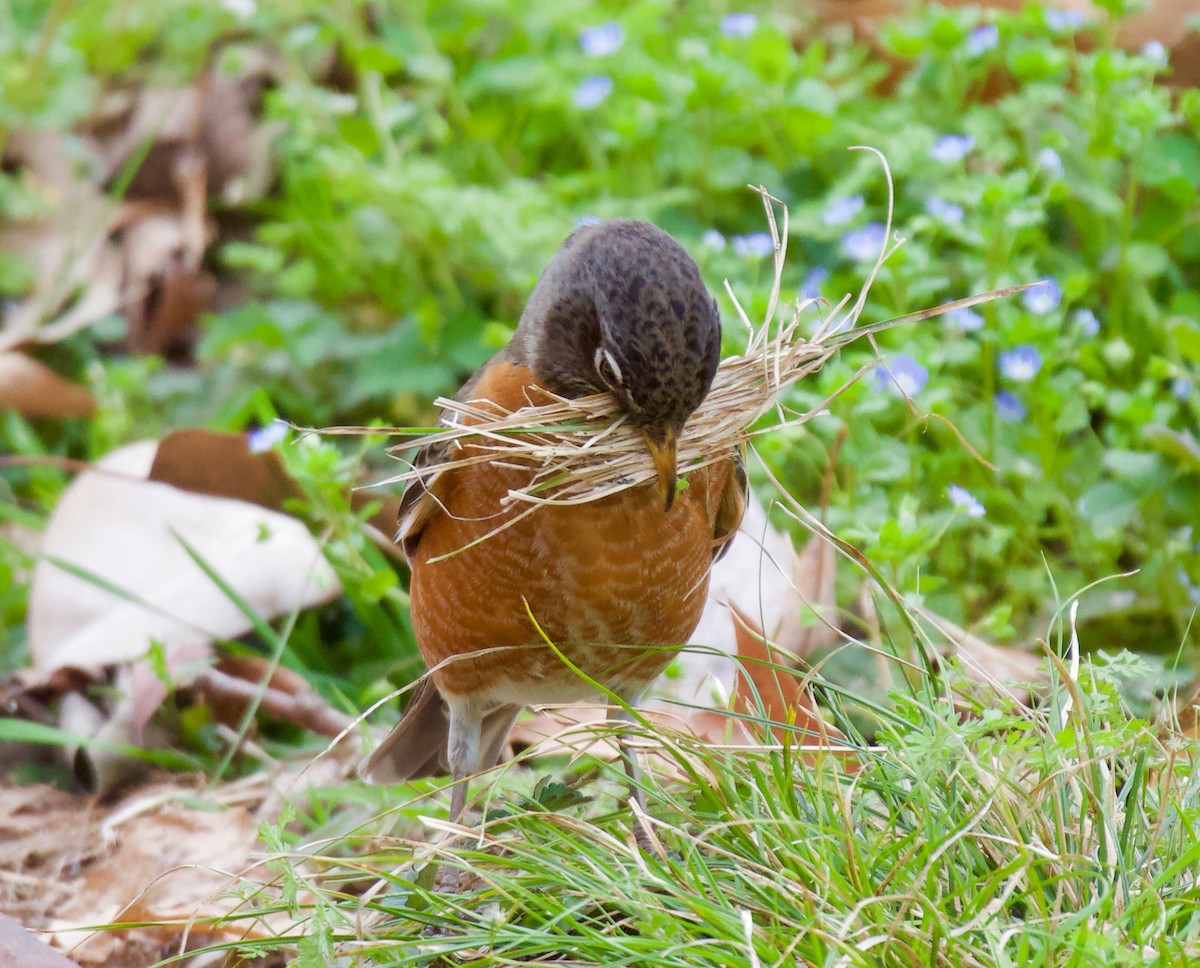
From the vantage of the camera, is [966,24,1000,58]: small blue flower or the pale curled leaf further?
[966,24,1000,58]: small blue flower

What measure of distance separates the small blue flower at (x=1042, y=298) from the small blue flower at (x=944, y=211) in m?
0.31

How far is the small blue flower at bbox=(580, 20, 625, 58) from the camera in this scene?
5652mm

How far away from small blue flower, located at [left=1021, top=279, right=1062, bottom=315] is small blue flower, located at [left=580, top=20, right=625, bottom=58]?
6.57ft

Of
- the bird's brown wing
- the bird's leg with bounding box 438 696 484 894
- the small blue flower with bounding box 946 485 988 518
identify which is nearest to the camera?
the bird's brown wing

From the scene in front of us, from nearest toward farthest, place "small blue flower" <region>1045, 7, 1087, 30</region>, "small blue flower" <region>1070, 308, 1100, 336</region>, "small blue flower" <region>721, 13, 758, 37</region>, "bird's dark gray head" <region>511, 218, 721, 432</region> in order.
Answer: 1. "bird's dark gray head" <region>511, 218, 721, 432</region>
2. "small blue flower" <region>1070, 308, 1100, 336</region>
3. "small blue flower" <region>1045, 7, 1087, 30</region>
4. "small blue flower" <region>721, 13, 758, 37</region>

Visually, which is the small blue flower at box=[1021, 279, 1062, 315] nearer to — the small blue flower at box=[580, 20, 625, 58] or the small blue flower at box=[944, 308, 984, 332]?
the small blue flower at box=[944, 308, 984, 332]

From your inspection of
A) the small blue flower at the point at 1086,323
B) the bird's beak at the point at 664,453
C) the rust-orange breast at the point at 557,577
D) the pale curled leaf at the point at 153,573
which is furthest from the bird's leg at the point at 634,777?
the small blue flower at the point at 1086,323

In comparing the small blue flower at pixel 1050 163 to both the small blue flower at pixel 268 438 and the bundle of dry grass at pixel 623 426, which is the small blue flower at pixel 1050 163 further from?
the small blue flower at pixel 268 438

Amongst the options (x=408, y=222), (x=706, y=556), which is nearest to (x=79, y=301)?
(x=408, y=222)

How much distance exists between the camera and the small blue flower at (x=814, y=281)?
4.72 meters

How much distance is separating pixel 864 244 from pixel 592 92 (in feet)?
4.54

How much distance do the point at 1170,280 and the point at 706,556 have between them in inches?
107

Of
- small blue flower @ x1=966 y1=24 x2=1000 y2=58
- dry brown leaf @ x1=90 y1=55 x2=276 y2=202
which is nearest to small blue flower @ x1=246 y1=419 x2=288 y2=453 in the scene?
dry brown leaf @ x1=90 y1=55 x2=276 y2=202

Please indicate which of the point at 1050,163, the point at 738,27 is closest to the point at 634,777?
the point at 1050,163
